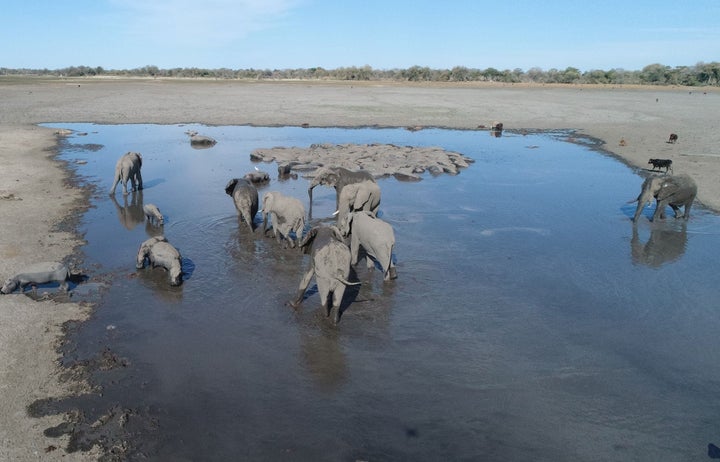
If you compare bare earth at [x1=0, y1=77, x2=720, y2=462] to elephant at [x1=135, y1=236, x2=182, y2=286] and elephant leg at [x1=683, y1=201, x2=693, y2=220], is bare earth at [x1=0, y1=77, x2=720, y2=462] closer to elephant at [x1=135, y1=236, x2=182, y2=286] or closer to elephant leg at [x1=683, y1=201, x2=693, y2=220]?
elephant at [x1=135, y1=236, x2=182, y2=286]

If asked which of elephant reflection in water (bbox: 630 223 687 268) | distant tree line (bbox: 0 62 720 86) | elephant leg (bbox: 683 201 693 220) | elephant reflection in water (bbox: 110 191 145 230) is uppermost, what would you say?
distant tree line (bbox: 0 62 720 86)

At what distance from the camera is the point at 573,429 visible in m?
7.21

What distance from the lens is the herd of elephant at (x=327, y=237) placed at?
9703 mm

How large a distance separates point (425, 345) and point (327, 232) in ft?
9.77

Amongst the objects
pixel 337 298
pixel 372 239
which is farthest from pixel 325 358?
pixel 372 239

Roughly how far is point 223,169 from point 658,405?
19894 mm

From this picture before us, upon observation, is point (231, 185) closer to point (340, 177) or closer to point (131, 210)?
point (340, 177)

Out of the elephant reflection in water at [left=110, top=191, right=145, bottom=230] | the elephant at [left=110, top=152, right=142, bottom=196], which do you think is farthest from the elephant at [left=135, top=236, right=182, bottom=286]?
the elephant at [left=110, top=152, right=142, bottom=196]

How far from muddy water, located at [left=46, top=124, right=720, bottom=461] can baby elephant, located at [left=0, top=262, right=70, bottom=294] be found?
3.11 feet

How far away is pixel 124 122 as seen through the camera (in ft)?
132

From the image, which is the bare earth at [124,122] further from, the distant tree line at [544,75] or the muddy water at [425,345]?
the distant tree line at [544,75]

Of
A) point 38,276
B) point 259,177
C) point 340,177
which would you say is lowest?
point 38,276

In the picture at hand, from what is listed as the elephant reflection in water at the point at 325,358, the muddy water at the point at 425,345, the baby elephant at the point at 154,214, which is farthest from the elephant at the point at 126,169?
the elephant reflection in water at the point at 325,358

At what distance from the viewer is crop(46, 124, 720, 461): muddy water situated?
276 inches
